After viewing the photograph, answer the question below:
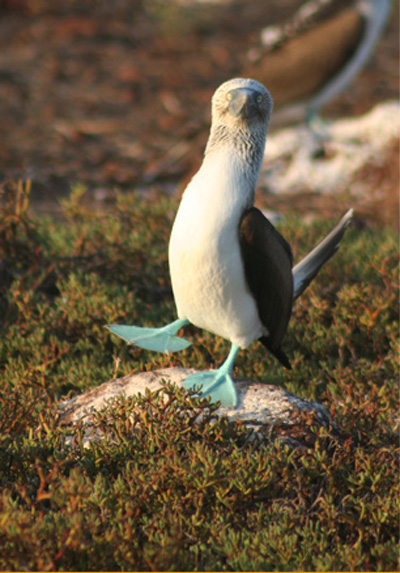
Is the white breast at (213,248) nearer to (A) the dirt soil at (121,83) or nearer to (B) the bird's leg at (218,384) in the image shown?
(B) the bird's leg at (218,384)

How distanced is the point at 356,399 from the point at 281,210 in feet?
12.0

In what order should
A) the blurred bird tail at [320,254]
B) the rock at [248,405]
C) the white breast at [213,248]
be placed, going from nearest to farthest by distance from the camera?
the white breast at [213,248] → the rock at [248,405] → the blurred bird tail at [320,254]

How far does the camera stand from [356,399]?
3.77 metres

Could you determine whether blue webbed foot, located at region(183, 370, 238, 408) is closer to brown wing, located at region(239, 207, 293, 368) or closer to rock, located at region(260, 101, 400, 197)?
brown wing, located at region(239, 207, 293, 368)

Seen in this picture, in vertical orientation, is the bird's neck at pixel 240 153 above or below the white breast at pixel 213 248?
above

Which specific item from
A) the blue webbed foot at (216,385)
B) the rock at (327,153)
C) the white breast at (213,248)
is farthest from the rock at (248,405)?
the rock at (327,153)

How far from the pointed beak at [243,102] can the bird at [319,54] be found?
15.5 feet

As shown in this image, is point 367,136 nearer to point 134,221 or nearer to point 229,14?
point 134,221

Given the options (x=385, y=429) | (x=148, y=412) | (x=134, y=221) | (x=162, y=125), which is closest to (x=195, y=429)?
(x=148, y=412)

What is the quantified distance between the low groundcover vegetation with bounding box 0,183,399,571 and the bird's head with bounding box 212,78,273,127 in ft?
3.43

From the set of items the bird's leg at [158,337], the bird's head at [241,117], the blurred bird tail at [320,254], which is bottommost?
the bird's leg at [158,337]

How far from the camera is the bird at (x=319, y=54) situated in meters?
7.70

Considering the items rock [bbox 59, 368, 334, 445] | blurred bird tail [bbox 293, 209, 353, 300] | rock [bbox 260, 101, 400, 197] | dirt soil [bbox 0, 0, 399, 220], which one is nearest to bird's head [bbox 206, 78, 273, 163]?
blurred bird tail [bbox 293, 209, 353, 300]

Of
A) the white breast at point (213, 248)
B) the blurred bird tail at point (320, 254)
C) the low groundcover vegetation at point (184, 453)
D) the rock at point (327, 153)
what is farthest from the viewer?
the rock at point (327, 153)
